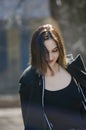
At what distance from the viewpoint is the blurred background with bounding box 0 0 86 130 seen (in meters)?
12.1

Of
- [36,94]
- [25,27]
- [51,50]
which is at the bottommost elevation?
[25,27]

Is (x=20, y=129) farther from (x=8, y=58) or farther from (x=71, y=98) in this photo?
(x=8, y=58)

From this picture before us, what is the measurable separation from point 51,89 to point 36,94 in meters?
0.10

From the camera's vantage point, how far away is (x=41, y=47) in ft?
11.2

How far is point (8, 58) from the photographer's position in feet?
40.9

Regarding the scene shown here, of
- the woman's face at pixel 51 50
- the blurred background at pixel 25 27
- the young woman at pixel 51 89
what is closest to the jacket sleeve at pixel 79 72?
the young woman at pixel 51 89

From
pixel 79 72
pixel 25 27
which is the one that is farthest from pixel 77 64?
pixel 25 27

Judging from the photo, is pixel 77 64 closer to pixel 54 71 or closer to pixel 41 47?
pixel 54 71

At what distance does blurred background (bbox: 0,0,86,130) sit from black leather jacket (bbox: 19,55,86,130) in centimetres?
839

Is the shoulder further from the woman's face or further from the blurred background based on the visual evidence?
the blurred background

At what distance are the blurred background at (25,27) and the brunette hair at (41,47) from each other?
8.45 m

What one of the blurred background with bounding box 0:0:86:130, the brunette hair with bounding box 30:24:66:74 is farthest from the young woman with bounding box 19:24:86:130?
the blurred background with bounding box 0:0:86:130

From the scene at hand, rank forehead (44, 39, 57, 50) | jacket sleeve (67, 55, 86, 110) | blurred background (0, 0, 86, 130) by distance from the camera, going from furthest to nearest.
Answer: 1. blurred background (0, 0, 86, 130)
2. jacket sleeve (67, 55, 86, 110)
3. forehead (44, 39, 57, 50)

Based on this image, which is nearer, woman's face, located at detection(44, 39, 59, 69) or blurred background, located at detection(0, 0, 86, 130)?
woman's face, located at detection(44, 39, 59, 69)
